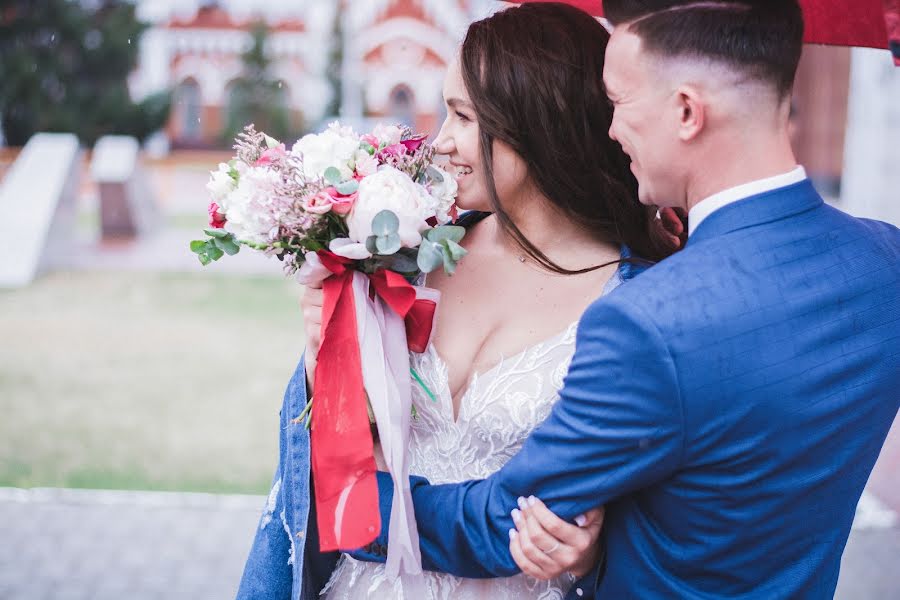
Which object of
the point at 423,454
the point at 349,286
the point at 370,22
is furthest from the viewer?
the point at 370,22

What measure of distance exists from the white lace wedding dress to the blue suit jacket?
35 cm

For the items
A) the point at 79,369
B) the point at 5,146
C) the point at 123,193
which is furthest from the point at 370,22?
the point at 79,369

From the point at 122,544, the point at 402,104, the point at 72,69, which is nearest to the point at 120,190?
the point at 72,69

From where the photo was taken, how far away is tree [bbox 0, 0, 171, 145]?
21938mm

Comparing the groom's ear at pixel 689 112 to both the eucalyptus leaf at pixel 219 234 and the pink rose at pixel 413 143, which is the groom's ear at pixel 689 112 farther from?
the eucalyptus leaf at pixel 219 234

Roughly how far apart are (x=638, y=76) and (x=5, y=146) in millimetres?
22516

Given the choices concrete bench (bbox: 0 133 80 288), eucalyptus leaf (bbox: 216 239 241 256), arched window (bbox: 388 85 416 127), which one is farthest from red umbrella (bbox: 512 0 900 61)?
arched window (bbox: 388 85 416 127)

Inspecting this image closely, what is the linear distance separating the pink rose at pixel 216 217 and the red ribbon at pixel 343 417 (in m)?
0.28

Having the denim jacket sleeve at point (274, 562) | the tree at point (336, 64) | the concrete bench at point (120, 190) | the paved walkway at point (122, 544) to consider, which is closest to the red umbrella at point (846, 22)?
the denim jacket sleeve at point (274, 562)

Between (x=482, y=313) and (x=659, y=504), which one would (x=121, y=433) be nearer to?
(x=482, y=313)

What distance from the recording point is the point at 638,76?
64.2 inches

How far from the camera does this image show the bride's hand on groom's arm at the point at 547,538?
164 centimetres

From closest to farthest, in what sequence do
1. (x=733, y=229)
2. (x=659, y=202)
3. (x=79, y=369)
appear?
(x=733, y=229) → (x=659, y=202) → (x=79, y=369)

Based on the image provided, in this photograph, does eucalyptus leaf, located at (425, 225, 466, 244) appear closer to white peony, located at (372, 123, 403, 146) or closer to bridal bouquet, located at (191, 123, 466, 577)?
bridal bouquet, located at (191, 123, 466, 577)
